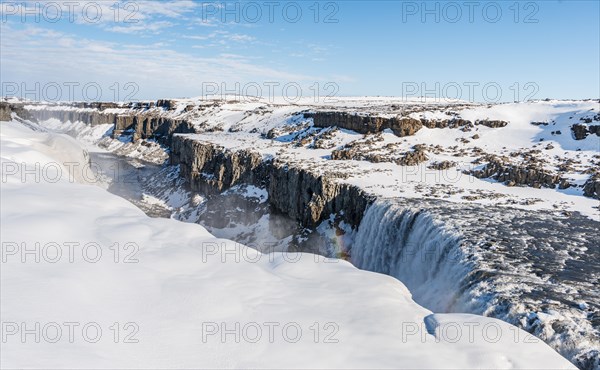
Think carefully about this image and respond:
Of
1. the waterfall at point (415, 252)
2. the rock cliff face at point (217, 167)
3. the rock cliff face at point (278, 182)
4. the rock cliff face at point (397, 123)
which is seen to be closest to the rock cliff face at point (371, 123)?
the rock cliff face at point (397, 123)

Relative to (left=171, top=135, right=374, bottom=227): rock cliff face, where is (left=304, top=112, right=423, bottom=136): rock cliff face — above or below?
above

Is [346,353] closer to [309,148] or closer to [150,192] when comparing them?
[309,148]

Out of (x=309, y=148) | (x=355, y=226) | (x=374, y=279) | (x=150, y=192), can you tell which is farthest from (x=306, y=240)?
(x=150, y=192)

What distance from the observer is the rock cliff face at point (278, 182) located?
39094 mm

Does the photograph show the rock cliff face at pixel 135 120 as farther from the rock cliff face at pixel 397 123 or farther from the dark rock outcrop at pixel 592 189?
the dark rock outcrop at pixel 592 189

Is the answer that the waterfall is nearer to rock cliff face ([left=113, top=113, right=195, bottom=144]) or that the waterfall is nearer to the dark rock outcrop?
the dark rock outcrop

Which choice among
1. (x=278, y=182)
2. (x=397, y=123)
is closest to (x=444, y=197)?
(x=278, y=182)

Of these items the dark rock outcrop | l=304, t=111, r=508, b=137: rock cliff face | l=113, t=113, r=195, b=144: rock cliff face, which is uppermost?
l=113, t=113, r=195, b=144: rock cliff face

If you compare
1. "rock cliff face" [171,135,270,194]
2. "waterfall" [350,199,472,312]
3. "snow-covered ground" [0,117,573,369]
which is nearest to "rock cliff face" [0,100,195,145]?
"rock cliff face" [171,135,270,194]

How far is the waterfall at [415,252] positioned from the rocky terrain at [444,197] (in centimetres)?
11

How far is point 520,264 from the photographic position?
64.3ft

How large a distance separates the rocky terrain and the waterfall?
0.36 feet

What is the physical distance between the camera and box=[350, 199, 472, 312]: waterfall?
64.5 ft

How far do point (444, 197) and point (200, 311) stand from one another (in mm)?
29079
